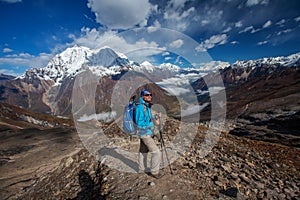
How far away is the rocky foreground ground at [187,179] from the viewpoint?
7.82 m

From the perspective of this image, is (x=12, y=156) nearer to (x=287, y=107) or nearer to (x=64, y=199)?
Answer: (x=64, y=199)

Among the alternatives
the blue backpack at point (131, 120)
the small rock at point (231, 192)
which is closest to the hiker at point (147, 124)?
the blue backpack at point (131, 120)

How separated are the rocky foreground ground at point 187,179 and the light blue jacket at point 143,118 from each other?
232 cm

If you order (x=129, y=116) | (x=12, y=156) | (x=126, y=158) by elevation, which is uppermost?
(x=129, y=116)

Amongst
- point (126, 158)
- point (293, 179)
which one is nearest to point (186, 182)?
point (126, 158)

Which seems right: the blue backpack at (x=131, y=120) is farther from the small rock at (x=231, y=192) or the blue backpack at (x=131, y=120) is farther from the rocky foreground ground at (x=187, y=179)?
the small rock at (x=231, y=192)

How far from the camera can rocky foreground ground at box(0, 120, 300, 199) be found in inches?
308

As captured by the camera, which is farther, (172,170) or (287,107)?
(287,107)

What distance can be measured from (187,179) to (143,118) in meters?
3.43

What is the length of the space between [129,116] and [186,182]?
3826 millimetres

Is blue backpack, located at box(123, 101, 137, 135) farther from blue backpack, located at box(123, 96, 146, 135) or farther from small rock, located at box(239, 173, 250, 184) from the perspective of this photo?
small rock, located at box(239, 173, 250, 184)

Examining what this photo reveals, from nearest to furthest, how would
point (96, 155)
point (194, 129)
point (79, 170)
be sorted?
point (79, 170)
point (96, 155)
point (194, 129)

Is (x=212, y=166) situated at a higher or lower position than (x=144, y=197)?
higher

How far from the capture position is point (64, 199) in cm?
909
